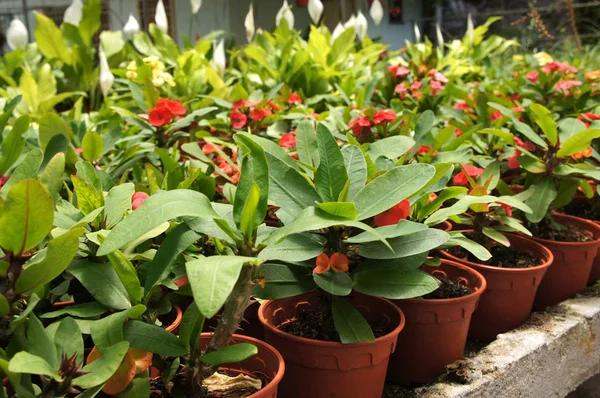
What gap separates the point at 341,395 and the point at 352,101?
158 cm

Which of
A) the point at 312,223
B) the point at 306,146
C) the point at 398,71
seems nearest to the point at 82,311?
the point at 312,223

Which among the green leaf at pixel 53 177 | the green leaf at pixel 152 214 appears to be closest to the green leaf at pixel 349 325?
the green leaf at pixel 152 214

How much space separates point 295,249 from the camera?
1.00 m

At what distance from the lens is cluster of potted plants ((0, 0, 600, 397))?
824mm

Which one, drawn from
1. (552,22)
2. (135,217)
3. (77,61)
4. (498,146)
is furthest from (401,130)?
(552,22)

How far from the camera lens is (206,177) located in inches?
53.2

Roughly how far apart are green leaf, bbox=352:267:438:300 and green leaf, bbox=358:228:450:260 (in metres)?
0.05

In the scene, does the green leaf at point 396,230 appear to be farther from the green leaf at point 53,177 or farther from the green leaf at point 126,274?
the green leaf at point 53,177

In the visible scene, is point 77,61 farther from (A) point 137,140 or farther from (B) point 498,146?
(B) point 498,146

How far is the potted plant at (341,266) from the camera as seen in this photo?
3.32ft

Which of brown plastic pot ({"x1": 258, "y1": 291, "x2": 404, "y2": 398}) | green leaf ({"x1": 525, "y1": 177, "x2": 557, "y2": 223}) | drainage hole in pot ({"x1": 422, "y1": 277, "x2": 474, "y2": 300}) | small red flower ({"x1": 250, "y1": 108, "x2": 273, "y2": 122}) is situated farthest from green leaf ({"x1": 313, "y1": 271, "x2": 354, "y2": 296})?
small red flower ({"x1": 250, "y1": 108, "x2": 273, "y2": 122})

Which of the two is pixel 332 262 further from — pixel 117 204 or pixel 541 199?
pixel 541 199

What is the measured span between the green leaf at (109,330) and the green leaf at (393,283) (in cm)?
39

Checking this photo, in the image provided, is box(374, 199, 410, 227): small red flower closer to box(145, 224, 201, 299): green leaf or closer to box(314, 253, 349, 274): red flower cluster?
box(314, 253, 349, 274): red flower cluster
